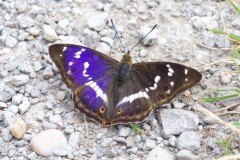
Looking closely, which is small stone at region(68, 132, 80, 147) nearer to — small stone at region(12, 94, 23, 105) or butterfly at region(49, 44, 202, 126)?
butterfly at region(49, 44, 202, 126)

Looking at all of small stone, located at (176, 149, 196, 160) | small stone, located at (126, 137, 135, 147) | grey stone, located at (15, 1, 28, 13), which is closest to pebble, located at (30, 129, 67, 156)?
small stone, located at (126, 137, 135, 147)

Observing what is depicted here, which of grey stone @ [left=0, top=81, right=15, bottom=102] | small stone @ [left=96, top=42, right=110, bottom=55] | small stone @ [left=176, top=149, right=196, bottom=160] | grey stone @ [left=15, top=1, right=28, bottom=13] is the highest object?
grey stone @ [left=15, top=1, right=28, bottom=13]

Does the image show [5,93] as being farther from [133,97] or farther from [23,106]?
[133,97]

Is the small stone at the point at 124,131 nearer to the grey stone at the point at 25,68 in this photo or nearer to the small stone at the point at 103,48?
the small stone at the point at 103,48

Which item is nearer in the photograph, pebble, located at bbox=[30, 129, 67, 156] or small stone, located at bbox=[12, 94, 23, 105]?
pebble, located at bbox=[30, 129, 67, 156]

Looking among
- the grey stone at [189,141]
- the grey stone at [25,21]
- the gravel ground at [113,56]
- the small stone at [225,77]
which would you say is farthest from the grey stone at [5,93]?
the small stone at [225,77]

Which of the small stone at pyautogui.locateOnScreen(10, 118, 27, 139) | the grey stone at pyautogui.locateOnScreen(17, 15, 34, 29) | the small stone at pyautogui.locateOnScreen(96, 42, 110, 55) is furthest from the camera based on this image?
the grey stone at pyautogui.locateOnScreen(17, 15, 34, 29)
